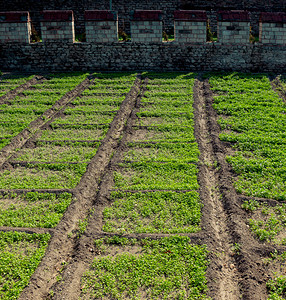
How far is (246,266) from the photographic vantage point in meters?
4.87

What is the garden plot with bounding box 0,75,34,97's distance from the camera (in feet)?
40.2

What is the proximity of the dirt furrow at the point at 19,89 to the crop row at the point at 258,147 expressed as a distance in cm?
617

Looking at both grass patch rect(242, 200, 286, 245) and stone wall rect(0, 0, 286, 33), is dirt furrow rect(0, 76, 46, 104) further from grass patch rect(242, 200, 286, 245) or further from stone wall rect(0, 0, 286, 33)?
grass patch rect(242, 200, 286, 245)

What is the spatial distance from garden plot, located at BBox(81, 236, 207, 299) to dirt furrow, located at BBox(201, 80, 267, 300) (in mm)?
493

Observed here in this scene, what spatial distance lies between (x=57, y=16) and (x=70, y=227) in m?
10.6

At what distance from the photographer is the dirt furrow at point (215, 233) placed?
4.63 metres

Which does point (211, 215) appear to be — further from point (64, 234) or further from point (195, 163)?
point (64, 234)

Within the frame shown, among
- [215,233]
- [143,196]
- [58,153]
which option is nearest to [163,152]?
[143,196]

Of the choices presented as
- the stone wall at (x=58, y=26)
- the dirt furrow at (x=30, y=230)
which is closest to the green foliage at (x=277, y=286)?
the dirt furrow at (x=30, y=230)

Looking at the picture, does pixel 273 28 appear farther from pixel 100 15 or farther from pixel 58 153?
pixel 58 153

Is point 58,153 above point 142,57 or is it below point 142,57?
below

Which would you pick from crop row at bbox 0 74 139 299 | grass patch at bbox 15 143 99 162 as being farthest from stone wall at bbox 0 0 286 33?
grass patch at bbox 15 143 99 162

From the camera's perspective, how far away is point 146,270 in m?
4.83

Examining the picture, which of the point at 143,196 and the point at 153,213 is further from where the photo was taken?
the point at 143,196
